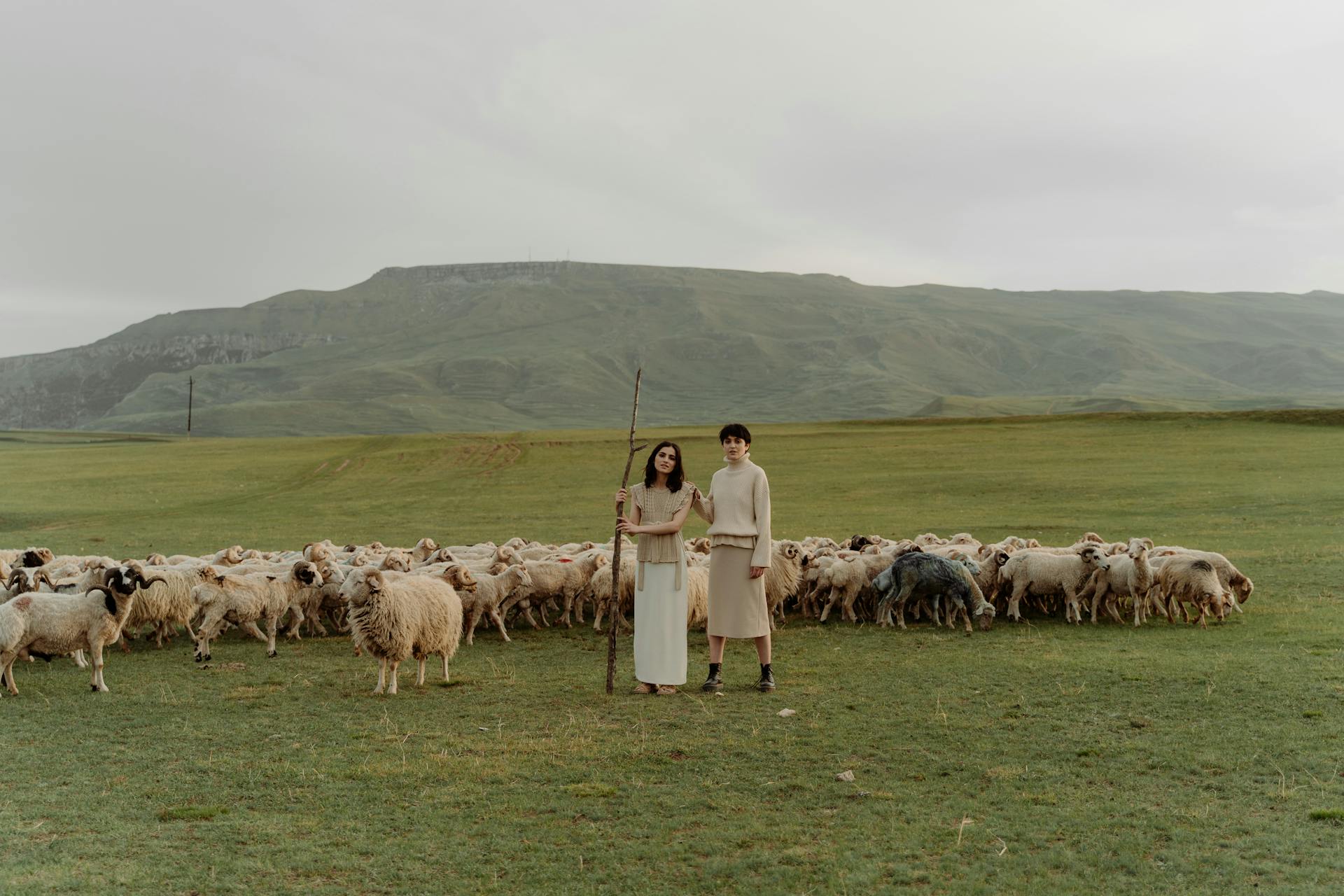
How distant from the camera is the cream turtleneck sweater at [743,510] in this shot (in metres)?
10.9

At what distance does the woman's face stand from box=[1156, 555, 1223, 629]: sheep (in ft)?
29.4

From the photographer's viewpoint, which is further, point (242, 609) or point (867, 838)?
point (242, 609)

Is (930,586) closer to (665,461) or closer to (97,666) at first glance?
(665,461)

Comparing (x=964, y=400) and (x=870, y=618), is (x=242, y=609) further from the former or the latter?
(x=964, y=400)

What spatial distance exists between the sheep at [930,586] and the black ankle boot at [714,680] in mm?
5168

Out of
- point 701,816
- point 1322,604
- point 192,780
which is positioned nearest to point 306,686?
point 192,780

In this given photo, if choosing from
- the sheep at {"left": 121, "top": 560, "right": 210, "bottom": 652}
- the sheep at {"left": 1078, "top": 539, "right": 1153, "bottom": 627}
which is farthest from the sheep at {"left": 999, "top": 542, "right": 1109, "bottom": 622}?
the sheep at {"left": 121, "top": 560, "right": 210, "bottom": 652}

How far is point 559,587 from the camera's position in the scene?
52.5 ft

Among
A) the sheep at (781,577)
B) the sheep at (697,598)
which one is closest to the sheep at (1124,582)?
the sheep at (781,577)

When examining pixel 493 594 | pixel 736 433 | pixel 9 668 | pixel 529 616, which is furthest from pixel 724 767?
pixel 9 668

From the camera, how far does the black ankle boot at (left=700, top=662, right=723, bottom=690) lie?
11242 millimetres

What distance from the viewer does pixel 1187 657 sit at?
40.6ft

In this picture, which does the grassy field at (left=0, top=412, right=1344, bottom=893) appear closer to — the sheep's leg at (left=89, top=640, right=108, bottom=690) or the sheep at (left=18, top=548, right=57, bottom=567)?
the sheep's leg at (left=89, top=640, right=108, bottom=690)

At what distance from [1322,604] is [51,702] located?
17.9 meters
